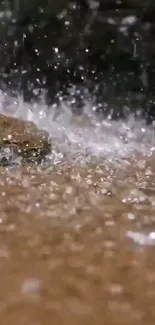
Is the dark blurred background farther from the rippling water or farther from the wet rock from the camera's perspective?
the wet rock

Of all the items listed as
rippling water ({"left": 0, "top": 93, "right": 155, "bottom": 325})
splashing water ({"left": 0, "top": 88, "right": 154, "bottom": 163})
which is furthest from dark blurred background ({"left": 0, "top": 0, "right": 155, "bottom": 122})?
rippling water ({"left": 0, "top": 93, "right": 155, "bottom": 325})

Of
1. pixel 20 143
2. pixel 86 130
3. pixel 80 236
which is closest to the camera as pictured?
pixel 80 236

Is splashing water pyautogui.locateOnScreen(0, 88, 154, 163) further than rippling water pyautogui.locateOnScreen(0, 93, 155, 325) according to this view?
Yes

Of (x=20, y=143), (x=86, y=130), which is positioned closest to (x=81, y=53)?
(x=86, y=130)

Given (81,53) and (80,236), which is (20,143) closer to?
(80,236)

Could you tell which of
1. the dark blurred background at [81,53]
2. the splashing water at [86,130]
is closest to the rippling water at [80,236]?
the splashing water at [86,130]

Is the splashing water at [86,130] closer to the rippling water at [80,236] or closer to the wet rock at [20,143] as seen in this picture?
the rippling water at [80,236]
